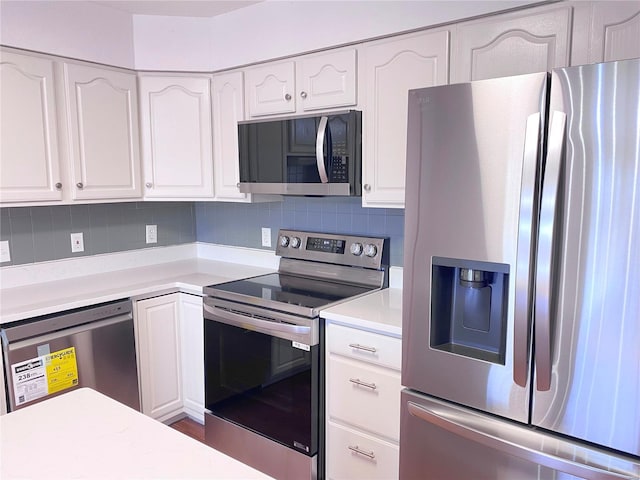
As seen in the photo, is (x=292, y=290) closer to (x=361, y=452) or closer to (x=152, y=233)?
(x=361, y=452)

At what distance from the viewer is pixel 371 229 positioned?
2.52 m

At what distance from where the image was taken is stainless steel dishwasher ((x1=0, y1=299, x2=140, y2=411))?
2.07m

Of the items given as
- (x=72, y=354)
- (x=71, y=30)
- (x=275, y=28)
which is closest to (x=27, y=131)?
(x=71, y=30)

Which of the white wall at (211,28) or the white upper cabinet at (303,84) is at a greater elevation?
the white wall at (211,28)

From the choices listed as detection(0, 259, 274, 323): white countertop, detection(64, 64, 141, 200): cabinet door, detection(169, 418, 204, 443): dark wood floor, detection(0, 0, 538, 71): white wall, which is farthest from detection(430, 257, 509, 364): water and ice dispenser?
detection(64, 64, 141, 200): cabinet door

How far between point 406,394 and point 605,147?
0.98 metres

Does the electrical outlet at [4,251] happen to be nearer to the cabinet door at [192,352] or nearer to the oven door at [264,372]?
the cabinet door at [192,352]

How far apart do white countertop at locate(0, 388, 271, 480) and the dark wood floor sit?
1.69m

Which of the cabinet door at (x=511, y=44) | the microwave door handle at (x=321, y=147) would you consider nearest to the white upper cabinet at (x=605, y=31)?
the cabinet door at (x=511, y=44)

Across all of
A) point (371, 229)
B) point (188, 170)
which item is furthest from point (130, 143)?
point (371, 229)

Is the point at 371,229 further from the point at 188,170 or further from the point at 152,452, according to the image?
the point at 152,452

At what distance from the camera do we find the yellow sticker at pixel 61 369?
7.09ft

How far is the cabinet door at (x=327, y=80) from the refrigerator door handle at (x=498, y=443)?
1360 millimetres

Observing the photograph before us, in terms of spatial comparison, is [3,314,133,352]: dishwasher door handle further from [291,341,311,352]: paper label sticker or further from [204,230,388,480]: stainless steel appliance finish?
[291,341,311,352]: paper label sticker
